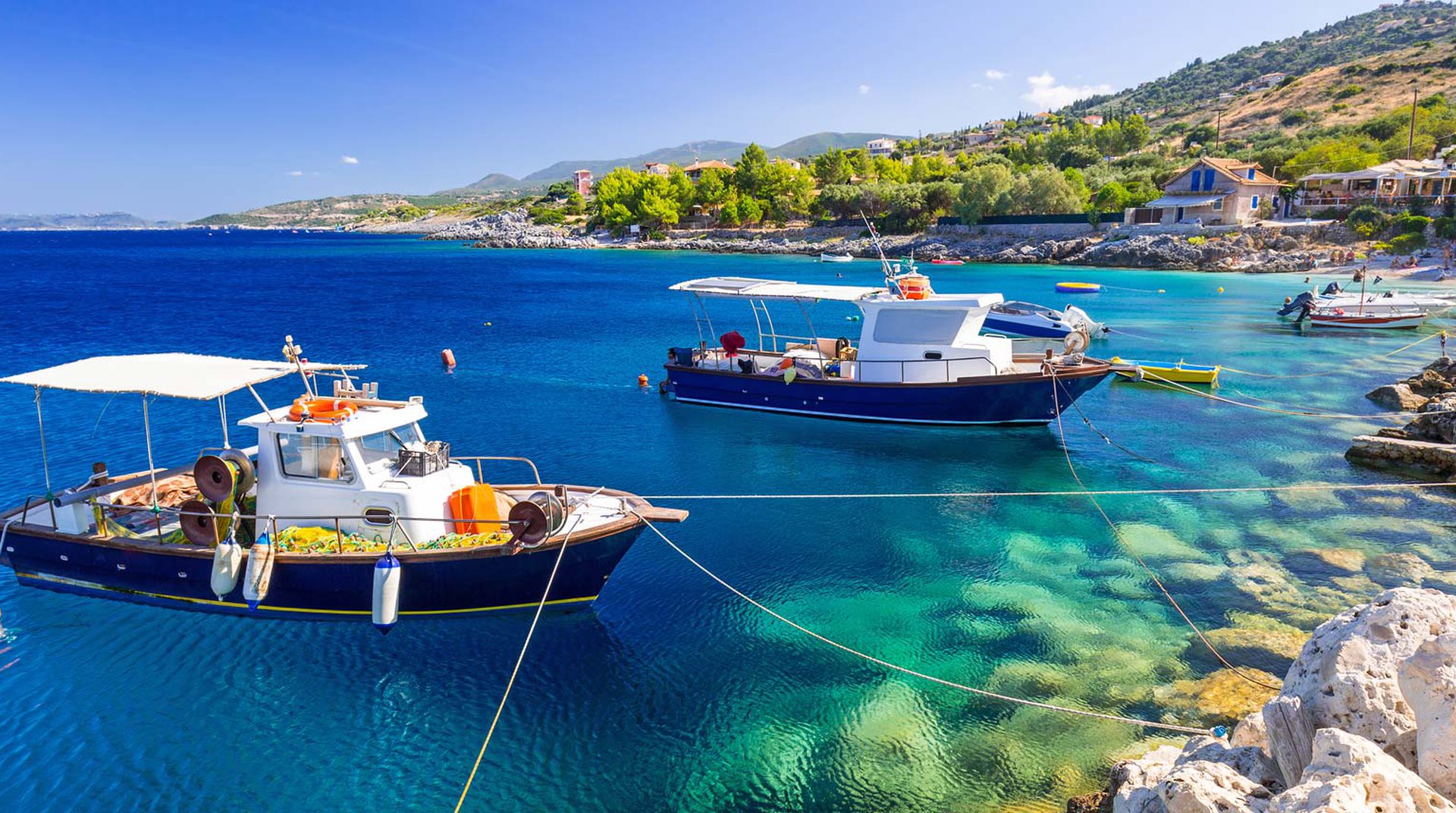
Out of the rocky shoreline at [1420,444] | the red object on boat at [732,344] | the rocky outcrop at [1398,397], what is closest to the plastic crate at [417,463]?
the red object on boat at [732,344]

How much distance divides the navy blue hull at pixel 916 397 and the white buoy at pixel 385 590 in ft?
48.6

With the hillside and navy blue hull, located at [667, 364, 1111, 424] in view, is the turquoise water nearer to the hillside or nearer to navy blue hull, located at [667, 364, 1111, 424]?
navy blue hull, located at [667, 364, 1111, 424]

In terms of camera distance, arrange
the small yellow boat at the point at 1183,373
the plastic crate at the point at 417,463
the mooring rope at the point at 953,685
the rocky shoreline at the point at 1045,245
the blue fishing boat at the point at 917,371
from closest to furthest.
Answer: the mooring rope at the point at 953,685 < the plastic crate at the point at 417,463 < the blue fishing boat at the point at 917,371 < the small yellow boat at the point at 1183,373 < the rocky shoreline at the point at 1045,245

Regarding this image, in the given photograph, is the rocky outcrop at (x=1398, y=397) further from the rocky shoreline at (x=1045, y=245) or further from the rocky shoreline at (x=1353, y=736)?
the rocky shoreline at (x=1045, y=245)

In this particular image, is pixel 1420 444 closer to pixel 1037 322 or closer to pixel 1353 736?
pixel 1353 736

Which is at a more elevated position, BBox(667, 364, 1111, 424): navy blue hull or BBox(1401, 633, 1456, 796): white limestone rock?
BBox(1401, 633, 1456, 796): white limestone rock

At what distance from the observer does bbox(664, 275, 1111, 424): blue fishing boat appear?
70.7ft

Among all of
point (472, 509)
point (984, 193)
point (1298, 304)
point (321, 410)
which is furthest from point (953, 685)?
point (984, 193)

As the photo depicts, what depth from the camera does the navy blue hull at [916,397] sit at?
70.2ft

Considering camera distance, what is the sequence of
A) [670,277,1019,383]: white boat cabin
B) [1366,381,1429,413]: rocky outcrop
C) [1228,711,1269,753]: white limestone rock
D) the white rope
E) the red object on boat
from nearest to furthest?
[1228,711,1269,753]: white limestone rock, the white rope, [670,277,1019,383]: white boat cabin, [1366,381,1429,413]: rocky outcrop, the red object on boat

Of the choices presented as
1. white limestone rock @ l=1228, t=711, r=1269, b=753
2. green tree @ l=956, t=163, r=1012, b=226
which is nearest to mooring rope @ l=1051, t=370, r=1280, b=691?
white limestone rock @ l=1228, t=711, r=1269, b=753

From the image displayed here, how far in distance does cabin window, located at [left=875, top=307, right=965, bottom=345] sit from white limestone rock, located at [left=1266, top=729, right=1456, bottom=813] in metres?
18.0

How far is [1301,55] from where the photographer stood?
6093 inches

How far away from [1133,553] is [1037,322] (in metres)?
23.9
